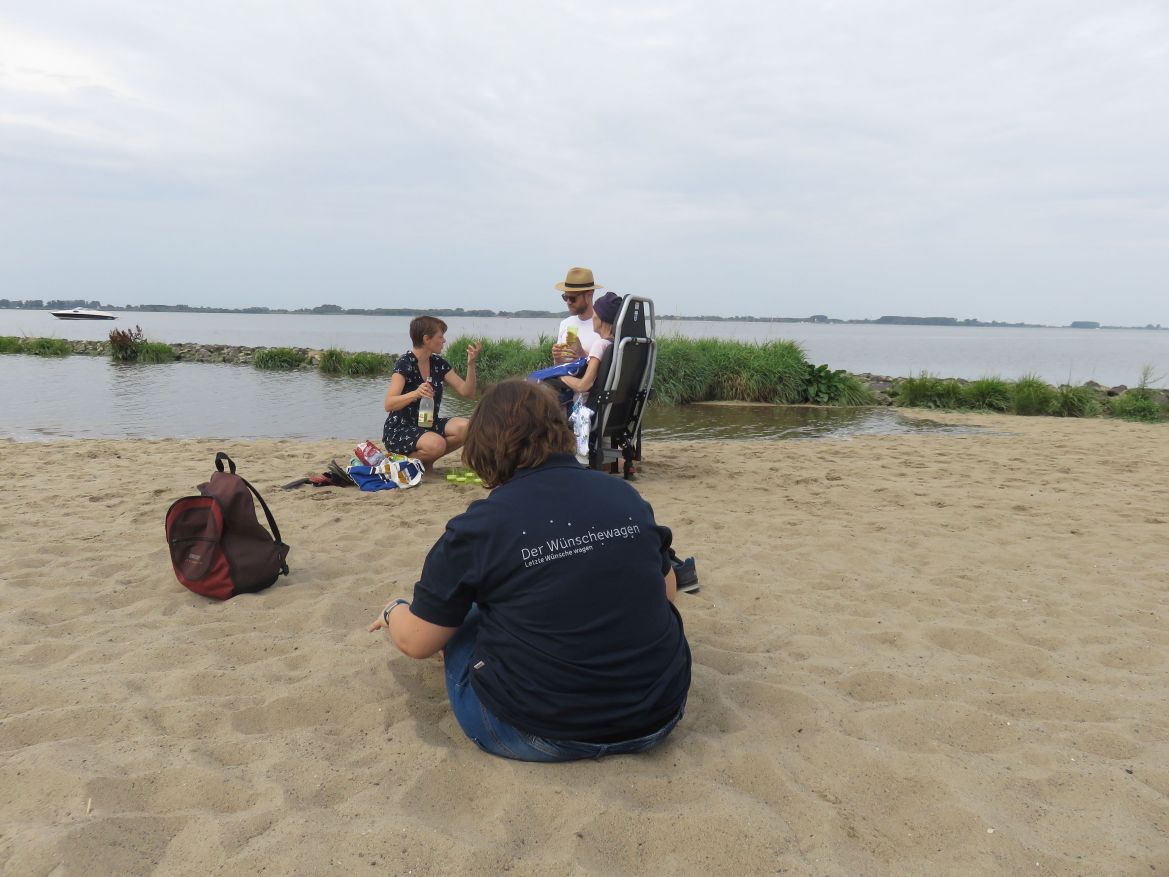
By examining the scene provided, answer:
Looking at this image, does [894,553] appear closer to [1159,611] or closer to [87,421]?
[1159,611]

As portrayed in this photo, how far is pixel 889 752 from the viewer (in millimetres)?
2471

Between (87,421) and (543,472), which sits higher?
(543,472)

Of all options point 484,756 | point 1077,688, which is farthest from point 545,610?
point 1077,688

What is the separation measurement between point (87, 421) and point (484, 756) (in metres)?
11.0

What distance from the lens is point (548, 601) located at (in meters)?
2.18

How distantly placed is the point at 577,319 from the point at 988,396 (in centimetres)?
1034

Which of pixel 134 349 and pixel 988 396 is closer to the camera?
pixel 988 396

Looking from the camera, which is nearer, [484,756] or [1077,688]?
[484,756]

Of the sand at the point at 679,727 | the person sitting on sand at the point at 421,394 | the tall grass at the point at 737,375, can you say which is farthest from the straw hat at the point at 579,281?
the tall grass at the point at 737,375

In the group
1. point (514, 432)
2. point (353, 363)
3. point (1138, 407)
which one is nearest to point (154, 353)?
point (353, 363)

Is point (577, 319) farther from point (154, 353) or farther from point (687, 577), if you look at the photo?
point (154, 353)

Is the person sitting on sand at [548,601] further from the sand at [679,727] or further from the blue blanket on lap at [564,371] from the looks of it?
the blue blanket on lap at [564,371]

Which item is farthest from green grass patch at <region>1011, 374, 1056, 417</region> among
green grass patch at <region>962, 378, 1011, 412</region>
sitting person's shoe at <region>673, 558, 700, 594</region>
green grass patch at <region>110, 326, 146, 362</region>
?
green grass patch at <region>110, 326, 146, 362</region>

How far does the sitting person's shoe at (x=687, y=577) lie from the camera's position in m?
3.89
